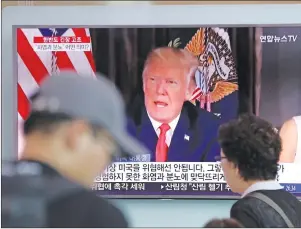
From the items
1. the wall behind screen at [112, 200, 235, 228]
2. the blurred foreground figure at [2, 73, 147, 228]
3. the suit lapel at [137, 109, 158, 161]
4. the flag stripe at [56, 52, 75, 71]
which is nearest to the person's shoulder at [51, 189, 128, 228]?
the blurred foreground figure at [2, 73, 147, 228]

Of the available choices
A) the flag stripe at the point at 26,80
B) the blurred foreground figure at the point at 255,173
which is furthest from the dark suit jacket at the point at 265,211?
the flag stripe at the point at 26,80

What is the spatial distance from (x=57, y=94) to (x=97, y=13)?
19.0 inches

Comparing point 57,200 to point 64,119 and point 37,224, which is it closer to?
point 37,224

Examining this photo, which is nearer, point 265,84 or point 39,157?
point 39,157

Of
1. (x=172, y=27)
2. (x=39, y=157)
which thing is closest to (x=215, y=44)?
(x=172, y=27)

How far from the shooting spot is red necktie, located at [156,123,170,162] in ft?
8.93

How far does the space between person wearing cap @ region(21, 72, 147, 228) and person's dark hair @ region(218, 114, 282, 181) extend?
0.45m

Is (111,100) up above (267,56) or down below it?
below

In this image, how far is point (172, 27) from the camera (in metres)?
2.73

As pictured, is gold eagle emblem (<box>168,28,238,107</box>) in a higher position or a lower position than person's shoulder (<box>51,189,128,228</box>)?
higher

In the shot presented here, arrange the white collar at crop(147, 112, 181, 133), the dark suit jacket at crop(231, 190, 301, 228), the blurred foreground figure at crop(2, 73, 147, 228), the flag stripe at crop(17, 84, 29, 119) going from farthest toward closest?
the white collar at crop(147, 112, 181, 133) < the flag stripe at crop(17, 84, 29, 119) < the blurred foreground figure at crop(2, 73, 147, 228) < the dark suit jacket at crop(231, 190, 301, 228)

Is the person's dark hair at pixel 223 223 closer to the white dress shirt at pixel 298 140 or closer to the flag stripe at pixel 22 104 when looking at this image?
the white dress shirt at pixel 298 140

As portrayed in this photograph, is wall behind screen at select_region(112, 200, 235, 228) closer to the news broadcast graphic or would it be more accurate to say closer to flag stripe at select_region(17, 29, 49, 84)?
the news broadcast graphic

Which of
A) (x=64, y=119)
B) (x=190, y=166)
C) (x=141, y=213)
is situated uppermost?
(x=64, y=119)
